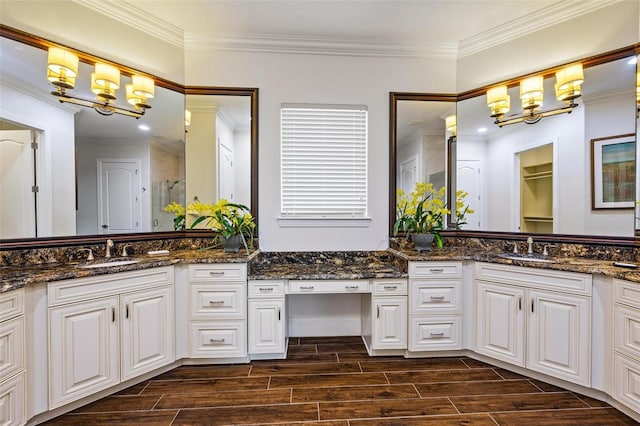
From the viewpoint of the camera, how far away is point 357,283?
2.55 metres

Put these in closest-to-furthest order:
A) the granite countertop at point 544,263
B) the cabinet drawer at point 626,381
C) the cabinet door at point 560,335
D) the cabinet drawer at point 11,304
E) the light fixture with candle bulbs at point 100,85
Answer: the cabinet drawer at point 11,304 < the cabinet drawer at point 626,381 < the granite countertop at point 544,263 < the cabinet door at point 560,335 < the light fixture with candle bulbs at point 100,85

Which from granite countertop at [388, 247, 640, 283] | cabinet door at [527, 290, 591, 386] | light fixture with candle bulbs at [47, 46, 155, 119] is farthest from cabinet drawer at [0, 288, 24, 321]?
cabinet door at [527, 290, 591, 386]

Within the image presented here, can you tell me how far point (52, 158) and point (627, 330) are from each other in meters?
4.06

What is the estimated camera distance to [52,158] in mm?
2213

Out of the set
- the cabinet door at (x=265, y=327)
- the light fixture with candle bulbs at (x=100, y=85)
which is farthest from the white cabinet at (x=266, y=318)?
the light fixture with candle bulbs at (x=100, y=85)

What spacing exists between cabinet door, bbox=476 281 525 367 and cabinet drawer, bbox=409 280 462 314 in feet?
0.55

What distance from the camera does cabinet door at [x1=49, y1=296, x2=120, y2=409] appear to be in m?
1.78

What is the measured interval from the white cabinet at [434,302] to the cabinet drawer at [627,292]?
949 mm

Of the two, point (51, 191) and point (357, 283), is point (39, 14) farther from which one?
point (357, 283)

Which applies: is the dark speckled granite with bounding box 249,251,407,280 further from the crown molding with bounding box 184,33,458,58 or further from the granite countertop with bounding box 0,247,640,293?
the crown molding with bounding box 184,33,458,58

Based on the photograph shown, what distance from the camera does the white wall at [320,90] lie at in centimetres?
289

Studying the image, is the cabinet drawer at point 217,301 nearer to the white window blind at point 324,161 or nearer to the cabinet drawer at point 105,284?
the cabinet drawer at point 105,284

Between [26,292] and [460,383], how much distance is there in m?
2.87

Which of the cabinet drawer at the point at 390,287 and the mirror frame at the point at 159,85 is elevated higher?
the mirror frame at the point at 159,85
